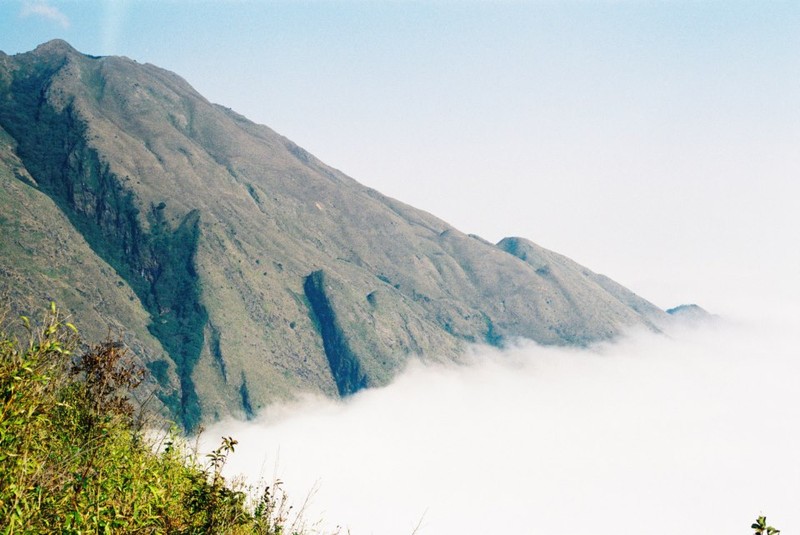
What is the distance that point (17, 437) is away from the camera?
10.1 metres

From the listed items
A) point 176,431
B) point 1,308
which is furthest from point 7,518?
point 176,431

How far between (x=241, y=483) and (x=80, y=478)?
310 inches

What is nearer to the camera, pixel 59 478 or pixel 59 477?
pixel 59 477

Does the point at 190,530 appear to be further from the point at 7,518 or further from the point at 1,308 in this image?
the point at 1,308

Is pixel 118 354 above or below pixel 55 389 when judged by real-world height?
below

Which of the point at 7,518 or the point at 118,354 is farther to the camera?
the point at 118,354

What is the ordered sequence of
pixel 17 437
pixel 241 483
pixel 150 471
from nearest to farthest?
pixel 17 437, pixel 150 471, pixel 241 483

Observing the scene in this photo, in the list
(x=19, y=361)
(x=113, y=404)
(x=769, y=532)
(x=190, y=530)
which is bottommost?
(x=113, y=404)

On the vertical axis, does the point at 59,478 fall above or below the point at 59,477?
below

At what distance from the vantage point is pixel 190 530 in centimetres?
1382

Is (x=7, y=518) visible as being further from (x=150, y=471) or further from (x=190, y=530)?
(x=150, y=471)

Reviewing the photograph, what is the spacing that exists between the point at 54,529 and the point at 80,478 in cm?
131

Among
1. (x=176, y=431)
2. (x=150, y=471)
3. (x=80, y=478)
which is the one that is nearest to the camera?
(x=80, y=478)

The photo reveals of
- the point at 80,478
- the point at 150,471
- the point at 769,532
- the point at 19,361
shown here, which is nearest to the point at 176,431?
the point at 150,471
